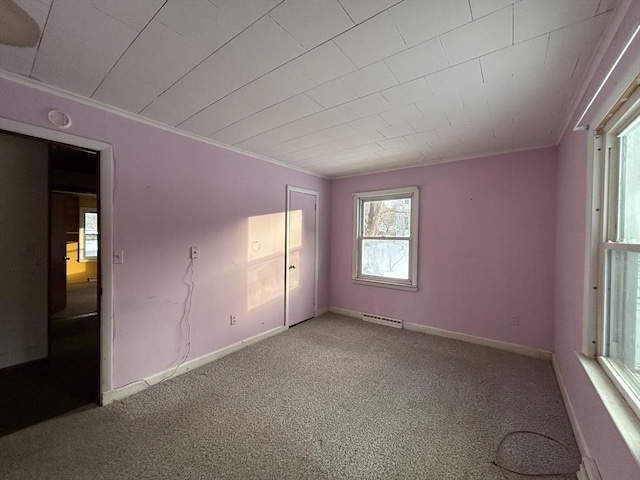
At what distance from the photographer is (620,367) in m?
1.40

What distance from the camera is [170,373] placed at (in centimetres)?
255

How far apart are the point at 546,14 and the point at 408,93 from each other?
79 centimetres

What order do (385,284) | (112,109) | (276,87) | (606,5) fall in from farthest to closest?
(385,284) → (112,109) → (276,87) → (606,5)

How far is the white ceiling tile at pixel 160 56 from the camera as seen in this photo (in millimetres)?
1355

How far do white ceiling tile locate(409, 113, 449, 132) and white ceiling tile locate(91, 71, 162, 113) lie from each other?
2.10 m

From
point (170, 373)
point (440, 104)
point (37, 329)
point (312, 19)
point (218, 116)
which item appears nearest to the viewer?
point (312, 19)

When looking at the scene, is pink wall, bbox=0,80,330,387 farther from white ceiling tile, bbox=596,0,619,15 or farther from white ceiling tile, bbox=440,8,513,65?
white ceiling tile, bbox=596,0,619,15

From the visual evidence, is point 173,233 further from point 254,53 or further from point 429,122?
point 429,122

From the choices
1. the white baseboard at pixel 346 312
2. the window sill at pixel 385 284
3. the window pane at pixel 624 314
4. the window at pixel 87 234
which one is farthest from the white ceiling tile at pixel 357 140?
the window at pixel 87 234

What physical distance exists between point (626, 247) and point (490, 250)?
2.04 m

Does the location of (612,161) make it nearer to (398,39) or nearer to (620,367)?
(620,367)

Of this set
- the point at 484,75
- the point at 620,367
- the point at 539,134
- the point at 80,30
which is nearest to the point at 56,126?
the point at 80,30

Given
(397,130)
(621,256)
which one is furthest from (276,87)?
(621,256)

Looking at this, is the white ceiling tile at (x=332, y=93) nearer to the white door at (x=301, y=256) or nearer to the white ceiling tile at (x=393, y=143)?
the white ceiling tile at (x=393, y=143)
